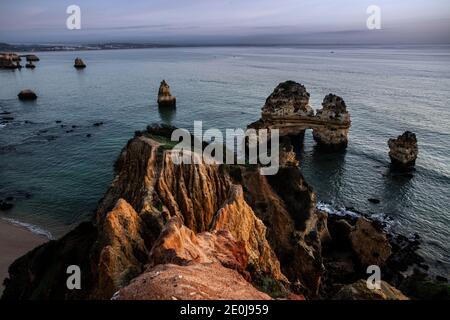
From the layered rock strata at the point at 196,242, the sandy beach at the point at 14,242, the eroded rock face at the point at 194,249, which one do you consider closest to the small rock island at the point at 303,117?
the layered rock strata at the point at 196,242

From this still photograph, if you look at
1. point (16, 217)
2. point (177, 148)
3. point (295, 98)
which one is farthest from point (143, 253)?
point (295, 98)

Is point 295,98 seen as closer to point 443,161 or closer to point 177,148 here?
point 443,161

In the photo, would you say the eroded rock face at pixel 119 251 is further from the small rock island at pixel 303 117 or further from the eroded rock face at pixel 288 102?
the small rock island at pixel 303 117

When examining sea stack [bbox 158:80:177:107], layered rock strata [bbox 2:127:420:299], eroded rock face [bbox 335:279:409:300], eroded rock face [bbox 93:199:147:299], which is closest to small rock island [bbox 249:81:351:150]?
layered rock strata [bbox 2:127:420:299]

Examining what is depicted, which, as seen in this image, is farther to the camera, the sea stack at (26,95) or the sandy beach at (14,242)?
the sea stack at (26,95)

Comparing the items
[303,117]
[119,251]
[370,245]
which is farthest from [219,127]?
[119,251]
